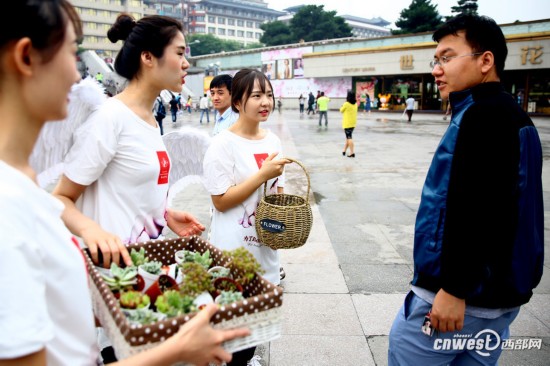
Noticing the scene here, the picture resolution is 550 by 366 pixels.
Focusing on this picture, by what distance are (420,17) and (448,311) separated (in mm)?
42898

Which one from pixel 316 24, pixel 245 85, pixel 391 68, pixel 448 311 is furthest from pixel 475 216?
pixel 316 24

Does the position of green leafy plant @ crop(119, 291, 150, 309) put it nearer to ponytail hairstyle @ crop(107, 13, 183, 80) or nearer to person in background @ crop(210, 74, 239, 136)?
ponytail hairstyle @ crop(107, 13, 183, 80)

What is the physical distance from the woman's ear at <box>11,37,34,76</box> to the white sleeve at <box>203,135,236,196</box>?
165 centimetres

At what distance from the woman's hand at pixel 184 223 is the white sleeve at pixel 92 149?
0.44 m

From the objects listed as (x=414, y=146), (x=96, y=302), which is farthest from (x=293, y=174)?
(x=96, y=302)

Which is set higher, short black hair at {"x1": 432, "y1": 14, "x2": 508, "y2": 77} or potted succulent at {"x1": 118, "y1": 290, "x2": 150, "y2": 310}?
short black hair at {"x1": 432, "y1": 14, "x2": 508, "y2": 77}

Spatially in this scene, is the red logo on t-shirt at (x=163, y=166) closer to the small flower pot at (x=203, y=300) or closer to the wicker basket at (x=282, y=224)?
the wicker basket at (x=282, y=224)

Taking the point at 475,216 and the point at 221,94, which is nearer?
the point at 475,216

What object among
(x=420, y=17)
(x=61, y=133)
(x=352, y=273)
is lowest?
(x=352, y=273)

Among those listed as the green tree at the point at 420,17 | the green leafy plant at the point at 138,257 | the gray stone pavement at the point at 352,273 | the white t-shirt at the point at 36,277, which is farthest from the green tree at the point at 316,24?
the white t-shirt at the point at 36,277

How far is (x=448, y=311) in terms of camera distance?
1.55m

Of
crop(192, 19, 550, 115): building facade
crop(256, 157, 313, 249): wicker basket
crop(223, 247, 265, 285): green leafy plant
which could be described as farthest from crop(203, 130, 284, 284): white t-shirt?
crop(192, 19, 550, 115): building facade

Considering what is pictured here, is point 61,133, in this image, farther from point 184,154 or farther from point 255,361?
point 255,361

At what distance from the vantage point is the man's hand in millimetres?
1538
